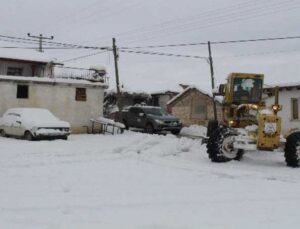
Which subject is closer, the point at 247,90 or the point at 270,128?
the point at 270,128

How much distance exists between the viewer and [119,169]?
12.7 metres

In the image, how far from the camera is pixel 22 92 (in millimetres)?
26609

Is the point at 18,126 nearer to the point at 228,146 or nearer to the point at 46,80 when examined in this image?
the point at 46,80

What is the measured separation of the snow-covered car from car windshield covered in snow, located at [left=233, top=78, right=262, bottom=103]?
9.78m

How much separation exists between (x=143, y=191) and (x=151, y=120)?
19712mm

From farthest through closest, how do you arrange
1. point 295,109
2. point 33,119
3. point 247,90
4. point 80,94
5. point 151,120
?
point 151,120, point 80,94, point 295,109, point 33,119, point 247,90

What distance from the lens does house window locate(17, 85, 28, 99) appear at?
26469 millimetres

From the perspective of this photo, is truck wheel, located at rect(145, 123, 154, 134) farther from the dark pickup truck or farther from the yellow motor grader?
the yellow motor grader

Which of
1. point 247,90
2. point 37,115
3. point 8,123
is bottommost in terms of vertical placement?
point 8,123

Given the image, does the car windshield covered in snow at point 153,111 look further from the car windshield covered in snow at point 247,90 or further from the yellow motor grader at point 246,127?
the car windshield covered in snow at point 247,90

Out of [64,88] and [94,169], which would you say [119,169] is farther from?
[64,88]

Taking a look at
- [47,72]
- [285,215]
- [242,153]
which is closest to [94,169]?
[242,153]

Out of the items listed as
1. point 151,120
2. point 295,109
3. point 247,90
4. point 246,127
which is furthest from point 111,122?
point 246,127

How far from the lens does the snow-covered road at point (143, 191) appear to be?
7.02m
